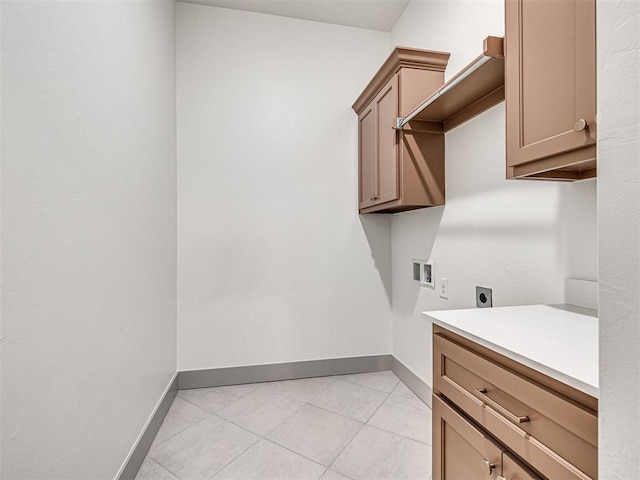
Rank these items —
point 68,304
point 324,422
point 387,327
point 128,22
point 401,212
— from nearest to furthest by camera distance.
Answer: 1. point 68,304
2. point 128,22
3. point 324,422
4. point 401,212
5. point 387,327

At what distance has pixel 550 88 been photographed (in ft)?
3.52

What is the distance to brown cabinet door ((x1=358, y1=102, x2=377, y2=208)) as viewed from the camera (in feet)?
8.39

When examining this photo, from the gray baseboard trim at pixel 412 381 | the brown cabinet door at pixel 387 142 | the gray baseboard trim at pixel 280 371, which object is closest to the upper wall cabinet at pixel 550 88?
the brown cabinet door at pixel 387 142

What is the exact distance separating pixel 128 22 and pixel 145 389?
1.79 meters

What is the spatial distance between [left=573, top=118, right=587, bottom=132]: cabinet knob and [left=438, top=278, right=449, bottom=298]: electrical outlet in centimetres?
129

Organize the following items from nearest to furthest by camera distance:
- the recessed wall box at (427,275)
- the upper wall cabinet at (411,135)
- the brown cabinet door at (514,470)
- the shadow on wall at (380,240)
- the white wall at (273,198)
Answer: the brown cabinet door at (514,470) → the upper wall cabinet at (411,135) → the recessed wall box at (427,275) → the white wall at (273,198) → the shadow on wall at (380,240)

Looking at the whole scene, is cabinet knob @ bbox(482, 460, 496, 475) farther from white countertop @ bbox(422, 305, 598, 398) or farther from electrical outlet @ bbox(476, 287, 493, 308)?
electrical outlet @ bbox(476, 287, 493, 308)

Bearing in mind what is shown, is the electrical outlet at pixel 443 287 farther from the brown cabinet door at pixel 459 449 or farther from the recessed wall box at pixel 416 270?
the brown cabinet door at pixel 459 449

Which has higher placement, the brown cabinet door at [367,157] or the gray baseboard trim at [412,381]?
the brown cabinet door at [367,157]

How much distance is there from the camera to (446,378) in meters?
1.18

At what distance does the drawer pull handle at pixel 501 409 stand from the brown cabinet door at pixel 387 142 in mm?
1362

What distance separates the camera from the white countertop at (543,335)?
734mm

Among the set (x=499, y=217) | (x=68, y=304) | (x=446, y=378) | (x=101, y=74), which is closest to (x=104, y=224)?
(x=68, y=304)

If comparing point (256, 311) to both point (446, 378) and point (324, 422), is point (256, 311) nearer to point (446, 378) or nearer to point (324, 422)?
point (324, 422)
